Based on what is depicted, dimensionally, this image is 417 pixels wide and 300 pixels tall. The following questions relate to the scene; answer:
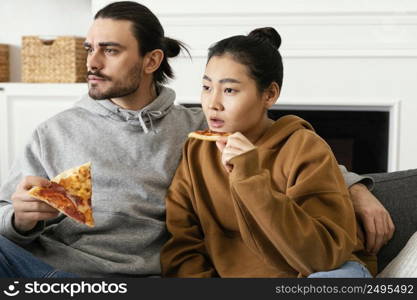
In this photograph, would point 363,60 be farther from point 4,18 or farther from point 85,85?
point 4,18

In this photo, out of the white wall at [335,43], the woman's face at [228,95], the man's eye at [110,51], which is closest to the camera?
the woman's face at [228,95]

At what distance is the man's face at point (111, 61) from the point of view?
6.37ft

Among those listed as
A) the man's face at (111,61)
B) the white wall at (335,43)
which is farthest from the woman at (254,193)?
the white wall at (335,43)

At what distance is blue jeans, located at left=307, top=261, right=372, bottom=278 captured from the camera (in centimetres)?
149

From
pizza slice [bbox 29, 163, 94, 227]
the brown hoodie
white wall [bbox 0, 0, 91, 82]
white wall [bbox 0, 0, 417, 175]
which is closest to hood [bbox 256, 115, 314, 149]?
the brown hoodie

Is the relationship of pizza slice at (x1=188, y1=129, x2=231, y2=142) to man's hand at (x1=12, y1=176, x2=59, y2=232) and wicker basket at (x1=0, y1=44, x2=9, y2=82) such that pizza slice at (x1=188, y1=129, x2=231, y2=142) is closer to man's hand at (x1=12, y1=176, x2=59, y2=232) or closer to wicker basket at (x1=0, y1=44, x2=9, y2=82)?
man's hand at (x1=12, y1=176, x2=59, y2=232)

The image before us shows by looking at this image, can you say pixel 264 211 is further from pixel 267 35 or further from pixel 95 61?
pixel 95 61

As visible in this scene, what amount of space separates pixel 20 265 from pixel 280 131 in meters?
0.71

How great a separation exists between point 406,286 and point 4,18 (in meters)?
3.35

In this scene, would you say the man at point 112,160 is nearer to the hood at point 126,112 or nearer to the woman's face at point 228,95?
the hood at point 126,112

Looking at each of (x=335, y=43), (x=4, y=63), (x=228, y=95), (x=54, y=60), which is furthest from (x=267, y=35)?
(x=4, y=63)

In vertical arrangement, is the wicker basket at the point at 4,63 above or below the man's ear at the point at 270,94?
below

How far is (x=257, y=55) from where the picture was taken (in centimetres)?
179

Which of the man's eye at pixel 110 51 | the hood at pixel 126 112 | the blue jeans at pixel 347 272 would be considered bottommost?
the blue jeans at pixel 347 272
